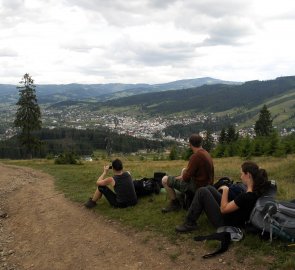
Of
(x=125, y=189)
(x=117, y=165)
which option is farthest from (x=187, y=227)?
(x=117, y=165)

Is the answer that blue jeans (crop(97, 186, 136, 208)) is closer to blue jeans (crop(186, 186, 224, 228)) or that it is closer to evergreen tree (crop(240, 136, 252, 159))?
blue jeans (crop(186, 186, 224, 228))

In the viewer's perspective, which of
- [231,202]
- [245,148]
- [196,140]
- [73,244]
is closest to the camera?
[231,202]

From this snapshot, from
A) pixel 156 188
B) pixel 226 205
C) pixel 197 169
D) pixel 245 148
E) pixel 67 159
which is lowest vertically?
pixel 245 148

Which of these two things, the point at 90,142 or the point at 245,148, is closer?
the point at 245,148

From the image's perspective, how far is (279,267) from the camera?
23.6 ft

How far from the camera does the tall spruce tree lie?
50.6 meters

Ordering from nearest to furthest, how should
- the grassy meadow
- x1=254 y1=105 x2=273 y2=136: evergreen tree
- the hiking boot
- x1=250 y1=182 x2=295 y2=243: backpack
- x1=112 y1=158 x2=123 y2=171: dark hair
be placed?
the grassy meadow, x1=250 y1=182 x2=295 y2=243: backpack, the hiking boot, x1=112 y1=158 x2=123 y2=171: dark hair, x1=254 y1=105 x2=273 y2=136: evergreen tree

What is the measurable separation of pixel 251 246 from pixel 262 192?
1.18 m

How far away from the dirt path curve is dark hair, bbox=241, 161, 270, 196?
1670 mm

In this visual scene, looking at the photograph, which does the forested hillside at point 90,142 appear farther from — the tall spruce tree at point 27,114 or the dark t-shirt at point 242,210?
the dark t-shirt at point 242,210

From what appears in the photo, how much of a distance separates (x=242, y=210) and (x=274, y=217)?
0.79 metres

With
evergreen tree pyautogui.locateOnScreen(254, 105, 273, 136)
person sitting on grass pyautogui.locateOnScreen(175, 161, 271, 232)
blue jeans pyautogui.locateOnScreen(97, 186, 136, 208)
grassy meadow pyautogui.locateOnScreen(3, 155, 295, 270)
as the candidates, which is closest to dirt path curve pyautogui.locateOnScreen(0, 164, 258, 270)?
grassy meadow pyautogui.locateOnScreen(3, 155, 295, 270)

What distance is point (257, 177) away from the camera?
8.04m

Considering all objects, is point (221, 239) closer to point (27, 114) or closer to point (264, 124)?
point (27, 114)
